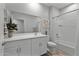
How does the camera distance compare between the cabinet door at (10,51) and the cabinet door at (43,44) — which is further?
the cabinet door at (43,44)

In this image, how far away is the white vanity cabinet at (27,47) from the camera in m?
0.95

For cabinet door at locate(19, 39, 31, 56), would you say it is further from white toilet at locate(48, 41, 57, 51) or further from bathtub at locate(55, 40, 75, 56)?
bathtub at locate(55, 40, 75, 56)

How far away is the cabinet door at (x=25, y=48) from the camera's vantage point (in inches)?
39.9

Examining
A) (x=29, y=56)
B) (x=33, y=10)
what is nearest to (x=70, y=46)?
(x=29, y=56)

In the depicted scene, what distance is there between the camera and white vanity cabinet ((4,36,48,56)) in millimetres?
950

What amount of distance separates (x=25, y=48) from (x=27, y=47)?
0.04 meters

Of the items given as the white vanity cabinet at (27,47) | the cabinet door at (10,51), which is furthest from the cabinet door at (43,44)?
the cabinet door at (10,51)

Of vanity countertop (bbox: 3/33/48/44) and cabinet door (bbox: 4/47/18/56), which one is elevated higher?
vanity countertop (bbox: 3/33/48/44)

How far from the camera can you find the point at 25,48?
1037 mm

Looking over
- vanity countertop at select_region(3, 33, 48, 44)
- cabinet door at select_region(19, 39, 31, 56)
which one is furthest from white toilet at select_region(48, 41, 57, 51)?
cabinet door at select_region(19, 39, 31, 56)

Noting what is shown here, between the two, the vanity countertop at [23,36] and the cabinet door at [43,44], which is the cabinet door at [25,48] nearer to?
the vanity countertop at [23,36]

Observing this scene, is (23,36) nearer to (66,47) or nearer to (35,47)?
(35,47)

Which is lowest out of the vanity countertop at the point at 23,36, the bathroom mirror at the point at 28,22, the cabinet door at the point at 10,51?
the cabinet door at the point at 10,51

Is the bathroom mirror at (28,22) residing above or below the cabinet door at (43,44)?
above
